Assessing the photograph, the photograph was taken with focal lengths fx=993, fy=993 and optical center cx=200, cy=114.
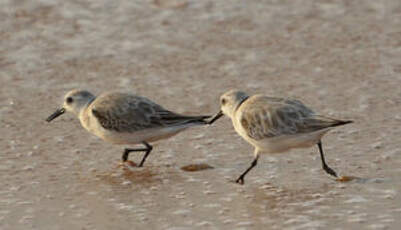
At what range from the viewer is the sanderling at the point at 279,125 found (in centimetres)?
743

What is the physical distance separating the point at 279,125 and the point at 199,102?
218cm

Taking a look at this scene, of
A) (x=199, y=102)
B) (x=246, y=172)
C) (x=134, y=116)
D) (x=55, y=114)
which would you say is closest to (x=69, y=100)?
(x=55, y=114)

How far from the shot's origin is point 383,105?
9281 mm

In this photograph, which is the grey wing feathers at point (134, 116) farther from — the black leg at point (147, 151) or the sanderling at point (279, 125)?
the sanderling at point (279, 125)

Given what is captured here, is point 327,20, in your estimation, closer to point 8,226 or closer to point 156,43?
point 156,43

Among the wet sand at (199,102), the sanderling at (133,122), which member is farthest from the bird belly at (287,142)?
the sanderling at (133,122)

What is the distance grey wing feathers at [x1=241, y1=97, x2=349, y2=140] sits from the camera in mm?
7434

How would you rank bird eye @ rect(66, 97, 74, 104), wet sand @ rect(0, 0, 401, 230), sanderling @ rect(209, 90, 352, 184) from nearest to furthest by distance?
1. wet sand @ rect(0, 0, 401, 230)
2. sanderling @ rect(209, 90, 352, 184)
3. bird eye @ rect(66, 97, 74, 104)

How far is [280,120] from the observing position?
7547 mm

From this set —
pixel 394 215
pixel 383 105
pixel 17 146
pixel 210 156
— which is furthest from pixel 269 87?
pixel 394 215

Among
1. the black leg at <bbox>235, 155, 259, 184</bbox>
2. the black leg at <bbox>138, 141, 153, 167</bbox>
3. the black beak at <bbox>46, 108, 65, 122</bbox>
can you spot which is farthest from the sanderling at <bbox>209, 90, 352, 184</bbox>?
the black beak at <bbox>46, 108, 65, 122</bbox>

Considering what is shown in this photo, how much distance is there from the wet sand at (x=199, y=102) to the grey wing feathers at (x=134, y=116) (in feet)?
1.01

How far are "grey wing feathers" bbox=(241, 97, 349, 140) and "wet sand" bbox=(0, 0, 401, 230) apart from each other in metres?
0.35

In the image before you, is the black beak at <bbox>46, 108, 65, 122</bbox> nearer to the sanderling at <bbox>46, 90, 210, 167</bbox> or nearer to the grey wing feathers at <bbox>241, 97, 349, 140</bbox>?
the sanderling at <bbox>46, 90, 210, 167</bbox>
